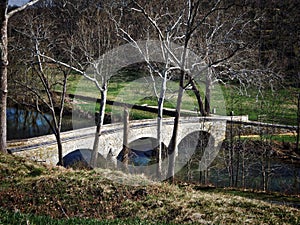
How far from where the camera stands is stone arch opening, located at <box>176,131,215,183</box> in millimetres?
20430

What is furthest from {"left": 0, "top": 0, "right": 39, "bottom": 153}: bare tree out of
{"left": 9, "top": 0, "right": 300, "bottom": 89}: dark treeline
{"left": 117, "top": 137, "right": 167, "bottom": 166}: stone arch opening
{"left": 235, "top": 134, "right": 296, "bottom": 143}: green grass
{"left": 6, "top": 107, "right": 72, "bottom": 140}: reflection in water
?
{"left": 235, "top": 134, "right": 296, "bottom": 143}: green grass

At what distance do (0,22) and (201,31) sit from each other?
14517 millimetres

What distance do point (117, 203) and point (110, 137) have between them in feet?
46.4

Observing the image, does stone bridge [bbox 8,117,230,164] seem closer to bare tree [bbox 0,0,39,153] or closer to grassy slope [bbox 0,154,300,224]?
bare tree [bbox 0,0,39,153]

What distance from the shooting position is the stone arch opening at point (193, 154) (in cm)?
2043

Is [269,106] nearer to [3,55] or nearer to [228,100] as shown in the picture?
[228,100]

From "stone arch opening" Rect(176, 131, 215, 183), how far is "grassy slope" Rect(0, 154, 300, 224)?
10301mm

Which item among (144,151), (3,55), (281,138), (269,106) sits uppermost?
(3,55)

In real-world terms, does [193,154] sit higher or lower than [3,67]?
lower

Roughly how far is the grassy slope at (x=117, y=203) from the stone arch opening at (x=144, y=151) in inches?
504

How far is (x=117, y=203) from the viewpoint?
8.24 meters

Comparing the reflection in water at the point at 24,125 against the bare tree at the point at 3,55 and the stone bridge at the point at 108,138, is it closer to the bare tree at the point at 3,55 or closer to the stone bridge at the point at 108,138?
the stone bridge at the point at 108,138

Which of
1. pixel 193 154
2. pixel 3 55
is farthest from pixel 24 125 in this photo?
pixel 3 55

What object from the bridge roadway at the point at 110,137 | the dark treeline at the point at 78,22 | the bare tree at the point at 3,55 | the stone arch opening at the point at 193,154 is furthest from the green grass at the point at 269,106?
the bare tree at the point at 3,55
